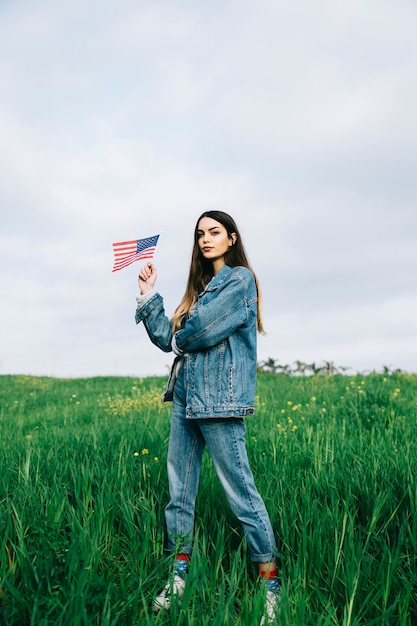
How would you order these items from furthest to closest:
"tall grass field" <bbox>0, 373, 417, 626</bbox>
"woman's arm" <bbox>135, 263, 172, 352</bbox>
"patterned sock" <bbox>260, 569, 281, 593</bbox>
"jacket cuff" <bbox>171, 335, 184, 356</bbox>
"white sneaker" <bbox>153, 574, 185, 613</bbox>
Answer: "woman's arm" <bbox>135, 263, 172, 352</bbox> < "jacket cuff" <bbox>171, 335, 184, 356</bbox> < "patterned sock" <bbox>260, 569, 281, 593</bbox> < "white sneaker" <bbox>153, 574, 185, 613</bbox> < "tall grass field" <bbox>0, 373, 417, 626</bbox>

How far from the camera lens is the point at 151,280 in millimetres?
3631

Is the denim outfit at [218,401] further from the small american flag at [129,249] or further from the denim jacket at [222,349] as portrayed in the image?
the small american flag at [129,249]

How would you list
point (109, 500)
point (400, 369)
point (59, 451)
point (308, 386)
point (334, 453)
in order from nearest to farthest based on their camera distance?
point (109, 500) < point (334, 453) < point (59, 451) < point (308, 386) < point (400, 369)

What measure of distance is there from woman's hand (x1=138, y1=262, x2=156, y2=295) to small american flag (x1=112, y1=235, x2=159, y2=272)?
0.53ft

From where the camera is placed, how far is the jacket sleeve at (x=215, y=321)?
127 inches

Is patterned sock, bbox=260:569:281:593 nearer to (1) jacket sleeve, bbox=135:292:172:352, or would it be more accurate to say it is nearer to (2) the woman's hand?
(1) jacket sleeve, bbox=135:292:172:352

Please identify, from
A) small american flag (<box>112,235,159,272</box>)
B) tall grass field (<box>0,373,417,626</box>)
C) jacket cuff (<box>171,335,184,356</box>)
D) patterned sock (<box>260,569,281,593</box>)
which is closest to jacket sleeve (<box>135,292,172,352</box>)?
jacket cuff (<box>171,335,184,356</box>)

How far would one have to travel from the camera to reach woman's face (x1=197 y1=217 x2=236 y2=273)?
363 cm

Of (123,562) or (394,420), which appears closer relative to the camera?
(123,562)

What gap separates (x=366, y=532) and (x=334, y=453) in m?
1.67

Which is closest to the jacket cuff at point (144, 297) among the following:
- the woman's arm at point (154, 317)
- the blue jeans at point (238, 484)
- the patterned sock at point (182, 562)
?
the woman's arm at point (154, 317)

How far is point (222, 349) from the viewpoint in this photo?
10.9ft

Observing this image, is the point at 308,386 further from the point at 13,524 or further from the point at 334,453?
the point at 13,524

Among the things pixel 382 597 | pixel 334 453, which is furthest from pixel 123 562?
pixel 334 453
